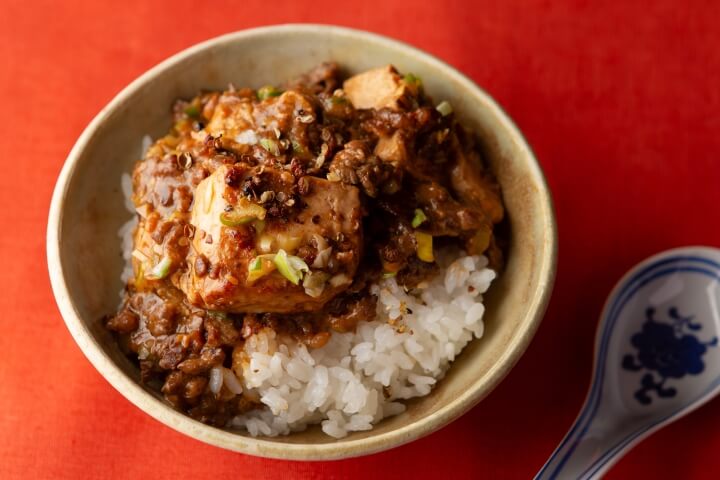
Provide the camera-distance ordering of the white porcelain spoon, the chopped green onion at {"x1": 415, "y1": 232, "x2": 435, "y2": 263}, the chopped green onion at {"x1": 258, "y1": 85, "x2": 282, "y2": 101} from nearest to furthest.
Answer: the chopped green onion at {"x1": 415, "y1": 232, "x2": 435, "y2": 263}, the chopped green onion at {"x1": 258, "y1": 85, "x2": 282, "y2": 101}, the white porcelain spoon

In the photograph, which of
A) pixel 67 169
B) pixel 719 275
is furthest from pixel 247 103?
pixel 719 275

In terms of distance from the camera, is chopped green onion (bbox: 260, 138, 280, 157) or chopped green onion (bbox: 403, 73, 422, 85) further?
chopped green onion (bbox: 403, 73, 422, 85)

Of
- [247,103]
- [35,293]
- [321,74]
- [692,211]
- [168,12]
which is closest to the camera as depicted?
[247,103]

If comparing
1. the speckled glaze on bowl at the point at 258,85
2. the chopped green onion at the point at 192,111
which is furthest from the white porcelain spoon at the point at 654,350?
the chopped green onion at the point at 192,111

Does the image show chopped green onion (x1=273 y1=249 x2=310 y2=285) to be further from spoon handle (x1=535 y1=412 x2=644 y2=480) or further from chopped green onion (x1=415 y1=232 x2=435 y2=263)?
spoon handle (x1=535 y1=412 x2=644 y2=480)

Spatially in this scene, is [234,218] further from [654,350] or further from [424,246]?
[654,350]

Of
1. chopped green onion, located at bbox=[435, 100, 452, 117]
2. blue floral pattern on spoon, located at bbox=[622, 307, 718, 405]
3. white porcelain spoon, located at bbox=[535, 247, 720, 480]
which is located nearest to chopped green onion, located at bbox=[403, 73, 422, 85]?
chopped green onion, located at bbox=[435, 100, 452, 117]

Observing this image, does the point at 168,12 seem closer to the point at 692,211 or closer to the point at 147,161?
the point at 147,161
